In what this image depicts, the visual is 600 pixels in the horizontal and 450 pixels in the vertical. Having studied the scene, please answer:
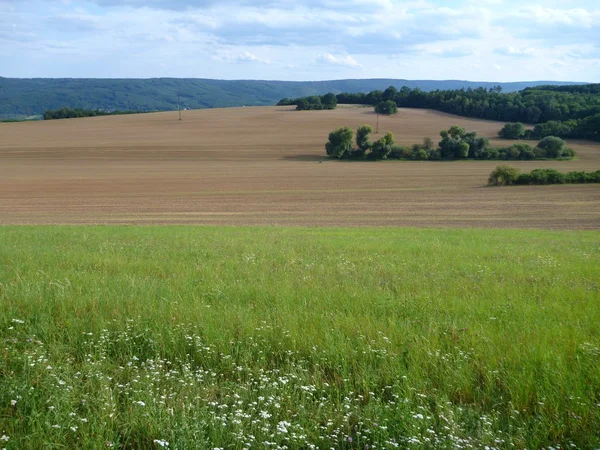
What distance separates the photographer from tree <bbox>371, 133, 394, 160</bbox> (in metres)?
77.4

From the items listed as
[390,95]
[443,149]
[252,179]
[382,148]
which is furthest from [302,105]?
[252,179]

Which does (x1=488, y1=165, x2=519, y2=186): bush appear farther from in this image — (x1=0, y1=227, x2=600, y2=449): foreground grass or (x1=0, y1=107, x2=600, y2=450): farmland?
(x1=0, y1=227, x2=600, y2=449): foreground grass

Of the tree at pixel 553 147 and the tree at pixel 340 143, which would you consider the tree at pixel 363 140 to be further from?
the tree at pixel 553 147

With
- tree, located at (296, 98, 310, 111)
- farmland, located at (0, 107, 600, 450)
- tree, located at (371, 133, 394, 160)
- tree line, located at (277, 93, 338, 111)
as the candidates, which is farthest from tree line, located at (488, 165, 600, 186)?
tree, located at (296, 98, 310, 111)

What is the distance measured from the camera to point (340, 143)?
7750cm

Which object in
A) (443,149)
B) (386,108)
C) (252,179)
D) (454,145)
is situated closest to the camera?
(252,179)

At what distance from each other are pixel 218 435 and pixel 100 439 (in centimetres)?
78

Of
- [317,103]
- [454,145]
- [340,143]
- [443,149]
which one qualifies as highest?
[317,103]

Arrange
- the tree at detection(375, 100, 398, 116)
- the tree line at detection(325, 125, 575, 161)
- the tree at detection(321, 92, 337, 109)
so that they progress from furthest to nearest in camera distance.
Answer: the tree at detection(321, 92, 337, 109) < the tree at detection(375, 100, 398, 116) < the tree line at detection(325, 125, 575, 161)

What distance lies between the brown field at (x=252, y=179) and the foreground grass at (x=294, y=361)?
2449 cm

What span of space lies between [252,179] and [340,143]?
23257 mm

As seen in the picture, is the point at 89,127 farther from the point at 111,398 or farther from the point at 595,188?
the point at 111,398

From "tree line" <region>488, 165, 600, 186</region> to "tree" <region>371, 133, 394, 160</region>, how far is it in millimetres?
25652

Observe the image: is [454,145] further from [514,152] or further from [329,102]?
[329,102]
